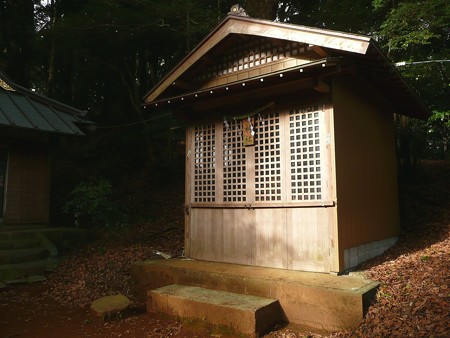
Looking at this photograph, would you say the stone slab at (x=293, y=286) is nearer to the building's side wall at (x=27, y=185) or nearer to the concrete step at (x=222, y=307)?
the concrete step at (x=222, y=307)

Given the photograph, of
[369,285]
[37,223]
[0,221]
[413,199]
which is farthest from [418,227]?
[0,221]

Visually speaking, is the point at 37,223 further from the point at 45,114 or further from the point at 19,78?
the point at 19,78

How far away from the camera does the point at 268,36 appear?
Result: 6512 mm

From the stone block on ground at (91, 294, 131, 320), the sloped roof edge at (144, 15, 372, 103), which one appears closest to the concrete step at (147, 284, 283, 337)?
the stone block on ground at (91, 294, 131, 320)

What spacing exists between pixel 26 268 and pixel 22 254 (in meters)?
0.59

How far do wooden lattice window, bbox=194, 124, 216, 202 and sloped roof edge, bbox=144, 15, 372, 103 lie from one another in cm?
138

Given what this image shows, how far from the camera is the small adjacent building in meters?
10.0

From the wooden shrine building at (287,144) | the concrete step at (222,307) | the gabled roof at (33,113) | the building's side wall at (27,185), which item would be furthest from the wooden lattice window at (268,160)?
the building's side wall at (27,185)

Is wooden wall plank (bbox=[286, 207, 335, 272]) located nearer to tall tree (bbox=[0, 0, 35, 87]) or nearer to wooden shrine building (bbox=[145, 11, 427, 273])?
wooden shrine building (bbox=[145, 11, 427, 273])

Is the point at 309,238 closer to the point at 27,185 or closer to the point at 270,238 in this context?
the point at 270,238

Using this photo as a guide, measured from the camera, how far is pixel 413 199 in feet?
35.3

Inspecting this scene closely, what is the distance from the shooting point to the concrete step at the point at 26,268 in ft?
27.1

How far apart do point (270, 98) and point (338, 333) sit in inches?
169

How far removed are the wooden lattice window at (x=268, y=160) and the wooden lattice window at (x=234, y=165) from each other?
1.14ft
